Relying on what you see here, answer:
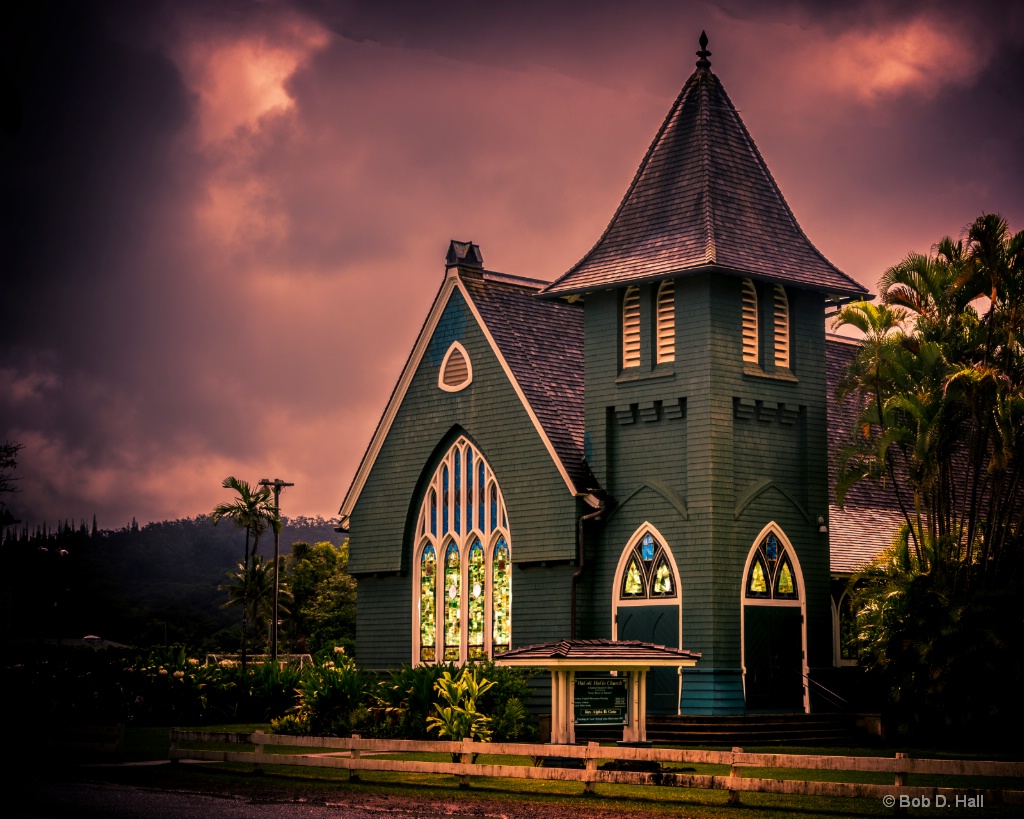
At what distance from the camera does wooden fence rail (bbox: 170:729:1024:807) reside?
19.2 m

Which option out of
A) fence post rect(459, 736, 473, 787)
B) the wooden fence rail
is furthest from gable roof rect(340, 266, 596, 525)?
fence post rect(459, 736, 473, 787)

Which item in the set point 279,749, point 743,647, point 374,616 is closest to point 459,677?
point 279,749

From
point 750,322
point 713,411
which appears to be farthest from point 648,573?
point 750,322

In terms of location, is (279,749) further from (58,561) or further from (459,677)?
(58,561)

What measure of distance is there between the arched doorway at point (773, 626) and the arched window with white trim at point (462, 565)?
20.6ft

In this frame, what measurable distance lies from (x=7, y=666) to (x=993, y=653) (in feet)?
79.9

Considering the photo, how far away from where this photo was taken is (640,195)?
37375 mm

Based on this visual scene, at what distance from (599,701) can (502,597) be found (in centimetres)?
1168

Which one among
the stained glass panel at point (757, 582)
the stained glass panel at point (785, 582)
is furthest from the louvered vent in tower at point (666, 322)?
the stained glass panel at point (785, 582)

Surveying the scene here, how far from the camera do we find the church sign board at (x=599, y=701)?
85.4 feet

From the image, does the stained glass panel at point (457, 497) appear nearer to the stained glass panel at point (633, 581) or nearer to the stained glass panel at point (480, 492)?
the stained glass panel at point (480, 492)

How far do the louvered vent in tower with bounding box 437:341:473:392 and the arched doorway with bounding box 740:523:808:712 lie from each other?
9.00 metres

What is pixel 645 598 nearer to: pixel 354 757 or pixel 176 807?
pixel 354 757

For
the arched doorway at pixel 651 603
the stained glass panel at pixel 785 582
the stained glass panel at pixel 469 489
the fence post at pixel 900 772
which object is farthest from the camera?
the stained glass panel at pixel 469 489
